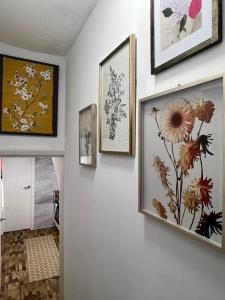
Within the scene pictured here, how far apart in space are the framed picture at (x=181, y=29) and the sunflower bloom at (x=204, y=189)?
→ 354mm

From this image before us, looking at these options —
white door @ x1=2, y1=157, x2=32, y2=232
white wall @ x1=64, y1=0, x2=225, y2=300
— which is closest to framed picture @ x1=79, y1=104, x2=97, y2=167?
white wall @ x1=64, y1=0, x2=225, y2=300

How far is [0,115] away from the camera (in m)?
1.86

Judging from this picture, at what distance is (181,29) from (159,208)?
56 centimetres

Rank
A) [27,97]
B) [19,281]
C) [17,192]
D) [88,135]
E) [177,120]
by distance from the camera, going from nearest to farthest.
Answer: [177,120] → [88,135] → [27,97] → [19,281] → [17,192]

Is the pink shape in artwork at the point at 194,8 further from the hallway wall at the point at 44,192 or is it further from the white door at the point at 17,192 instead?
the hallway wall at the point at 44,192

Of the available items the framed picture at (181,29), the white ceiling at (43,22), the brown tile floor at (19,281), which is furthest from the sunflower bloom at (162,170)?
the brown tile floor at (19,281)

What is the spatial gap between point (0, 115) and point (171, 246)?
170 cm

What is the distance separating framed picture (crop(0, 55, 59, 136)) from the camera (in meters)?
1.87

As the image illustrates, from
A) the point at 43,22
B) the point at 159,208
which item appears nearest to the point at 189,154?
the point at 159,208

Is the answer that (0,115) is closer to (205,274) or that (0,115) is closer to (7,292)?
(205,274)

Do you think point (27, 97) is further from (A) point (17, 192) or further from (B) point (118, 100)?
(A) point (17, 192)

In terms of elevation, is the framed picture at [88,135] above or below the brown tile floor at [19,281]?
above

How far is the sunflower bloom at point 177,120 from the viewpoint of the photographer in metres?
0.64

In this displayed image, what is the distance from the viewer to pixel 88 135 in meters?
1.43
